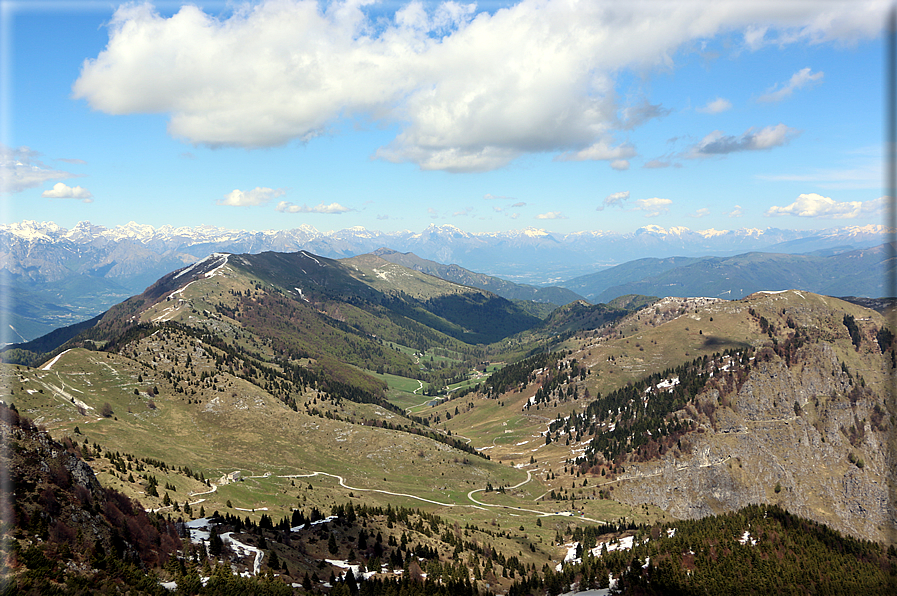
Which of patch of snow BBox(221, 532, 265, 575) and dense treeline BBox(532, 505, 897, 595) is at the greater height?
patch of snow BBox(221, 532, 265, 575)

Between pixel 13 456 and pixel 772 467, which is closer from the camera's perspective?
pixel 13 456

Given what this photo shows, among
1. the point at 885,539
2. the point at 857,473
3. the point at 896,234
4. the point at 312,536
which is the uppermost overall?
the point at 896,234

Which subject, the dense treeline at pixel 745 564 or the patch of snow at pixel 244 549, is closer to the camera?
the patch of snow at pixel 244 549

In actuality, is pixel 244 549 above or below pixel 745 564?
above

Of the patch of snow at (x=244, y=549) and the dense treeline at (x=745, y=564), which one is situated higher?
the patch of snow at (x=244, y=549)

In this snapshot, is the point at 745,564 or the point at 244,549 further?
the point at 745,564

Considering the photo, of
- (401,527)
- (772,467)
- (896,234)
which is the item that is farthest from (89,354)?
(772,467)

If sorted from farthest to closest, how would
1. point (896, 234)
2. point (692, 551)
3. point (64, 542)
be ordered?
point (692, 551)
point (64, 542)
point (896, 234)

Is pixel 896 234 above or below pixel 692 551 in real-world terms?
→ above

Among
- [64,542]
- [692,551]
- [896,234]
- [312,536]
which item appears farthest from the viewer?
[692,551]

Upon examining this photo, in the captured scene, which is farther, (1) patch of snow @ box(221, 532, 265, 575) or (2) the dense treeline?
(2) the dense treeline

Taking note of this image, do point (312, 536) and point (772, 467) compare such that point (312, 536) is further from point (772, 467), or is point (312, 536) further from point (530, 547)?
point (772, 467)
